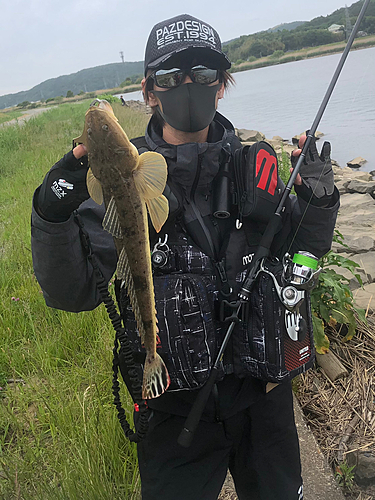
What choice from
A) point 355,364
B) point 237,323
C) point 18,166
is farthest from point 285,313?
point 18,166

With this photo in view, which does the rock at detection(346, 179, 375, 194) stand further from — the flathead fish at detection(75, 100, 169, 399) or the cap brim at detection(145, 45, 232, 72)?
the flathead fish at detection(75, 100, 169, 399)

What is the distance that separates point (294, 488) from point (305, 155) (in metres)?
1.84

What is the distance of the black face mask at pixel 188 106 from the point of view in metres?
2.09

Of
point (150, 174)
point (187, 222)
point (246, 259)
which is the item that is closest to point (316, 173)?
point (246, 259)

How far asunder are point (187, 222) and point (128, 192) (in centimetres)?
65

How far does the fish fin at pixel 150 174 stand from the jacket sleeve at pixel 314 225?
1029 mm

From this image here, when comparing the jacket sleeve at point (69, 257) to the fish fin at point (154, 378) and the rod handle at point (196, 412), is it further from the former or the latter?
the rod handle at point (196, 412)

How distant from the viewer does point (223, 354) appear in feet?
6.73

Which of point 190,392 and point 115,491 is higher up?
point 190,392

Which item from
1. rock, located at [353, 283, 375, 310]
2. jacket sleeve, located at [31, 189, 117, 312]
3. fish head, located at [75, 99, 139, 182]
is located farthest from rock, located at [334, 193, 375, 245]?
fish head, located at [75, 99, 139, 182]

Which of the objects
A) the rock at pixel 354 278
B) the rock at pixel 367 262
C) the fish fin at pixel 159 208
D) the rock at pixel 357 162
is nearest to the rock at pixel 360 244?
the rock at pixel 367 262

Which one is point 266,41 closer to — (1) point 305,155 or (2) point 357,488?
(1) point 305,155

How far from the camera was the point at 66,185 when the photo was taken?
5.21 ft

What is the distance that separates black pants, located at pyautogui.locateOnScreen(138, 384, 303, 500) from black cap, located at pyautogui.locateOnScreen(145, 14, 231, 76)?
1900 millimetres
